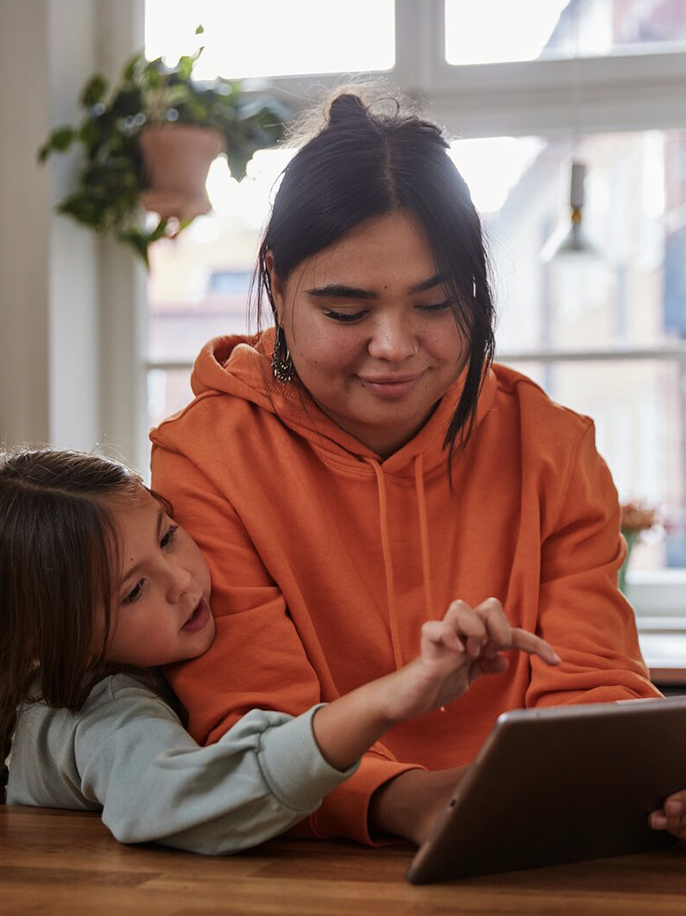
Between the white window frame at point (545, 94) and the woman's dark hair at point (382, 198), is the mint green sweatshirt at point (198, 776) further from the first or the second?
the white window frame at point (545, 94)

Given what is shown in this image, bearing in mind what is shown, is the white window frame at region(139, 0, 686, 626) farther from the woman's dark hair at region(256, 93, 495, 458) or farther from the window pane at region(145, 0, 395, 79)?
the woman's dark hair at region(256, 93, 495, 458)

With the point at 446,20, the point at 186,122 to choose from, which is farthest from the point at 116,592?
the point at 446,20

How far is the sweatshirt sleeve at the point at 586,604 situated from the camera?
128 centimetres

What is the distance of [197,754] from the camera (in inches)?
40.0

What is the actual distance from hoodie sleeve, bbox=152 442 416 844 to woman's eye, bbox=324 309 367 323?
0.78 feet

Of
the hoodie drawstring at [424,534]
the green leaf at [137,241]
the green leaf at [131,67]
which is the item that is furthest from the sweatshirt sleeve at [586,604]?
the green leaf at [131,67]

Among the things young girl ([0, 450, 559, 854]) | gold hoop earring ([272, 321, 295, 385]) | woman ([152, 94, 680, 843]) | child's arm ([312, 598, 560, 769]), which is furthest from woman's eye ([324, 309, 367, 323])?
child's arm ([312, 598, 560, 769])

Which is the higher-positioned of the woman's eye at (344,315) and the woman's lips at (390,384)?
the woman's eye at (344,315)

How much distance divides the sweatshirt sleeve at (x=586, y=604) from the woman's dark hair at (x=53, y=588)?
1.57ft

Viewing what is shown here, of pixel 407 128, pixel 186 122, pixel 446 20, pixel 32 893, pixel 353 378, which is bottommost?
pixel 32 893

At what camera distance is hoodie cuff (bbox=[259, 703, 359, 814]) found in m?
0.98

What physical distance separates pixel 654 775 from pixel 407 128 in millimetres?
759

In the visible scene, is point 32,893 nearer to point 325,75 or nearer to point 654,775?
point 654,775

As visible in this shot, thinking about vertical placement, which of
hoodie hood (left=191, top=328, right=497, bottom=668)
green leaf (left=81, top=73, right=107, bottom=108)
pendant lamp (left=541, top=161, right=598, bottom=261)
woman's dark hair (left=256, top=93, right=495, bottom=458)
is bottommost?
hoodie hood (left=191, top=328, right=497, bottom=668)
